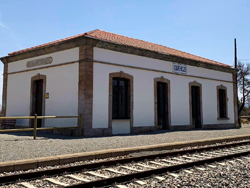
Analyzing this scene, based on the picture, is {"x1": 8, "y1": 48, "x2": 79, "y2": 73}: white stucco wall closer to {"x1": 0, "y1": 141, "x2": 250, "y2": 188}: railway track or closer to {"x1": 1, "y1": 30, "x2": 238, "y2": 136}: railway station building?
{"x1": 1, "y1": 30, "x2": 238, "y2": 136}: railway station building

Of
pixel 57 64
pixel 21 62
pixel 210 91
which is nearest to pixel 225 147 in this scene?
pixel 57 64

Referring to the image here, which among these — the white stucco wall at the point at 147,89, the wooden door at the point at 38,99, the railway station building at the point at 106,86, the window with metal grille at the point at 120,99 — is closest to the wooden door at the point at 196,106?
the railway station building at the point at 106,86


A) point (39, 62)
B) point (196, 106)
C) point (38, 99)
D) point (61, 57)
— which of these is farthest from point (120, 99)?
point (196, 106)

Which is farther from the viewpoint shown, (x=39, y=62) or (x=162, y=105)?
(x=162, y=105)

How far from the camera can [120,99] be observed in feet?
43.7

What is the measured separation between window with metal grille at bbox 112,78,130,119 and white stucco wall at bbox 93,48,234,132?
0.45 m

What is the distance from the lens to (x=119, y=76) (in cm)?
1309

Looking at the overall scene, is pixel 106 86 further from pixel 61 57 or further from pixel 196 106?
pixel 196 106

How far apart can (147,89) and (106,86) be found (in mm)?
2825

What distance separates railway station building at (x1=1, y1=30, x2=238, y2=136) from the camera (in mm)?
11992

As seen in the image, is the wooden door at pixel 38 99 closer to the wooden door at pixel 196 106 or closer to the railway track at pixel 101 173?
the railway track at pixel 101 173

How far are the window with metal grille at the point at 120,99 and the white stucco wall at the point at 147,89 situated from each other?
0.45 metres

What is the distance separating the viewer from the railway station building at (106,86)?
12.0 meters

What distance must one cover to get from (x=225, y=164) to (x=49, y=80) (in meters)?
9.78
